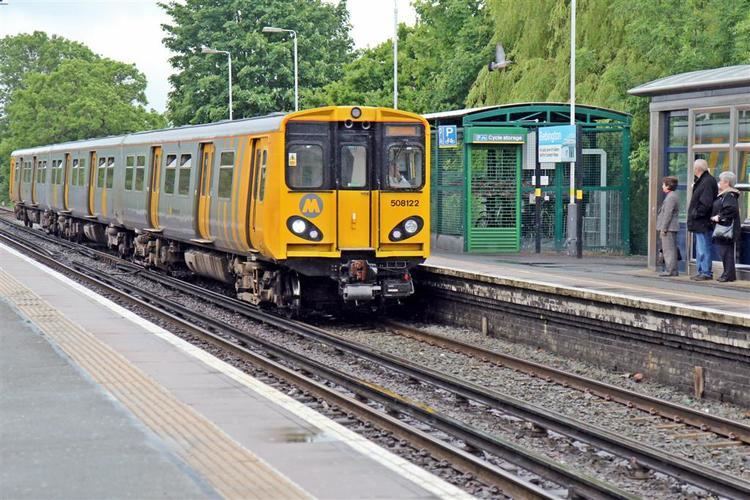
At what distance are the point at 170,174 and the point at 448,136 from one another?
20.0ft

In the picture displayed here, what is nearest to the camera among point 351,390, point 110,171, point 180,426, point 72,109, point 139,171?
point 180,426

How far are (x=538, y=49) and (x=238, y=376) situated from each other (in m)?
26.8

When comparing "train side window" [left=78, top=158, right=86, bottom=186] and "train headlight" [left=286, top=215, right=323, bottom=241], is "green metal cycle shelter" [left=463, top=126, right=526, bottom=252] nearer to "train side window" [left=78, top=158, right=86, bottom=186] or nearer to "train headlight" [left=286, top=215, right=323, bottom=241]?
"train headlight" [left=286, top=215, right=323, bottom=241]

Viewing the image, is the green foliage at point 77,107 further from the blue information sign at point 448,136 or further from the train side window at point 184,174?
the train side window at point 184,174

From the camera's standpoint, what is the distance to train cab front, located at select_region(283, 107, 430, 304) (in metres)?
18.1

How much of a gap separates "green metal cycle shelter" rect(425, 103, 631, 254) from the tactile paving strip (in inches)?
516

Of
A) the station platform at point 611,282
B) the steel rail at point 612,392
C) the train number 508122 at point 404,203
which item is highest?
the train number 508122 at point 404,203

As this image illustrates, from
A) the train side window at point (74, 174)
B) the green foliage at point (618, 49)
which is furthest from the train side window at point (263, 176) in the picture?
the train side window at point (74, 174)

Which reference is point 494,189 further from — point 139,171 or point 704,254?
point 704,254

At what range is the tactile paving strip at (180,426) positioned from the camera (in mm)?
7547

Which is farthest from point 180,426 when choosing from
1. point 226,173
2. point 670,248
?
point 226,173

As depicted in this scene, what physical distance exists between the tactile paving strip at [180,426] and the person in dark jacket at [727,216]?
8.55 meters

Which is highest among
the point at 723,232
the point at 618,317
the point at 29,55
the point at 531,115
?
the point at 29,55

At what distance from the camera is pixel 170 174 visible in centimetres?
2462
